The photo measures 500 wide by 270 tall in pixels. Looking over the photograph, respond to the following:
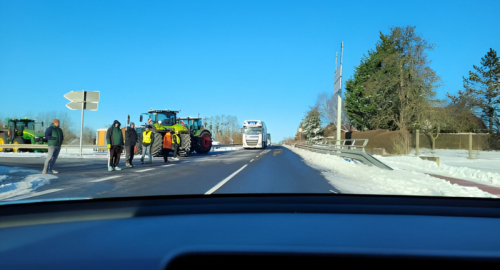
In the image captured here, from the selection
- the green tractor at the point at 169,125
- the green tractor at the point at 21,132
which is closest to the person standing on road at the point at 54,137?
the green tractor at the point at 169,125

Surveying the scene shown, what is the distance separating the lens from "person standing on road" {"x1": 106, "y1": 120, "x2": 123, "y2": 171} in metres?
13.6

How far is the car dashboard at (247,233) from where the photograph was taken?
5.04ft

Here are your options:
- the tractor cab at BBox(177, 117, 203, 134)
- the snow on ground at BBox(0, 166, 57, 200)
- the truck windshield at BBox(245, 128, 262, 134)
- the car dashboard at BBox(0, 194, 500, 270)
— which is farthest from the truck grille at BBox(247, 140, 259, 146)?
the car dashboard at BBox(0, 194, 500, 270)

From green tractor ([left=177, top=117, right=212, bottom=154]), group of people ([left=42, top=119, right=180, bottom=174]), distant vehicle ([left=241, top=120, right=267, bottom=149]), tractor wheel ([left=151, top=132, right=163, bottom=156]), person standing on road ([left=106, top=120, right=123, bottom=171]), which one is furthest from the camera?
distant vehicle ([left=241, top=120, right=267, bottom=149])

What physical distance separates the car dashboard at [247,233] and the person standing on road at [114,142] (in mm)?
11751

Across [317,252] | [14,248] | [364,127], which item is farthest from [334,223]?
[364,127]

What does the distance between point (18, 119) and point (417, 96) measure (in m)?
32.1

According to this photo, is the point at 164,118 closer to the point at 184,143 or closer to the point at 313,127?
the point at 184,143

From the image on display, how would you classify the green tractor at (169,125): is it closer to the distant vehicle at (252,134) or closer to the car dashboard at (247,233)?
the car dashboard at (247,233)

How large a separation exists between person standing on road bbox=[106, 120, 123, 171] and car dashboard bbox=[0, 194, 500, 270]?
11751 millimetres

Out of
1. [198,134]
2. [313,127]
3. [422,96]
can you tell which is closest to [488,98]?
→ [422,96]

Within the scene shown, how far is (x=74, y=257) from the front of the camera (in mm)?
1621

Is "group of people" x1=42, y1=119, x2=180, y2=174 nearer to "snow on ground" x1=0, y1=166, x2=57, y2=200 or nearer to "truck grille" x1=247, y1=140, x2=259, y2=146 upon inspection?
"snow on ground" x1=0, y1=166, x2=57, y2=200

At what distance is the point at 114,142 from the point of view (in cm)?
1360
